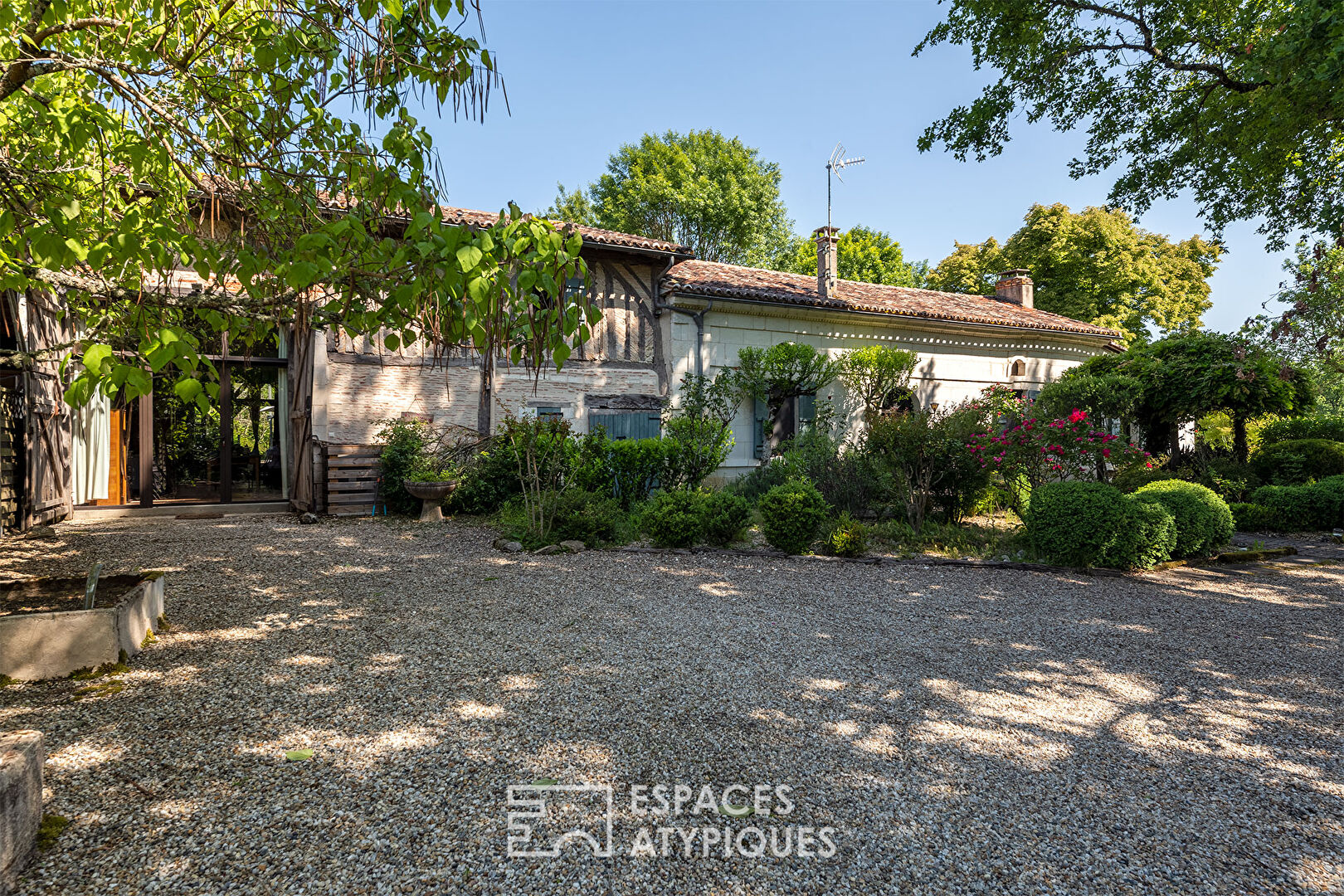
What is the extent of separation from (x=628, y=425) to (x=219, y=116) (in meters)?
9.80

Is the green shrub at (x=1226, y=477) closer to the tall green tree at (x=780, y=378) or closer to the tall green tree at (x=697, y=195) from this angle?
the tall green tree at (x=780, y=378)

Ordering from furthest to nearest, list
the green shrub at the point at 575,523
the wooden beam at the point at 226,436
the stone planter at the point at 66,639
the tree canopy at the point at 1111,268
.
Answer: the tree canopy at the point at 1111,268 → the wooden beam at the point at 226,436 → the green shrub at the point at 575,523 → the stone planter at the point at 66,639

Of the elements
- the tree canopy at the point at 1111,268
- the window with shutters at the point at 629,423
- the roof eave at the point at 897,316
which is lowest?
the window with shutters at the point at 629,423

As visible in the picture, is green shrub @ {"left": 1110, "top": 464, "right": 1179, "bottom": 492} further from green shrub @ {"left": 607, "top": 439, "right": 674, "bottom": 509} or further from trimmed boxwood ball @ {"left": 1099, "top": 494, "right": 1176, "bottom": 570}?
green shrub @ {"left": 607, "top": 439, "right": 674, "bottom": 509}

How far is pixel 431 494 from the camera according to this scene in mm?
9836

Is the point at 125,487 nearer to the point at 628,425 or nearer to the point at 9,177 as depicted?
the point at 628,425

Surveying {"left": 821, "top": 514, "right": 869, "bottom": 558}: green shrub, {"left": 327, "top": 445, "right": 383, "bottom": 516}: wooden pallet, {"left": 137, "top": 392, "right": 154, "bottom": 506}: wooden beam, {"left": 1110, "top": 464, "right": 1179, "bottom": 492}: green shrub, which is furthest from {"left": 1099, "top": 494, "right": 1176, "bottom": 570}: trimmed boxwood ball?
{"left": 137, "top": 392, "right": 154, "bottom": 506}: wooden beam

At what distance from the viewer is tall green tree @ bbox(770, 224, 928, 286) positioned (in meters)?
30.2

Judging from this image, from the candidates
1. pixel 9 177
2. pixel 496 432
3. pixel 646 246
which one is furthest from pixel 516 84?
pixel 646 246

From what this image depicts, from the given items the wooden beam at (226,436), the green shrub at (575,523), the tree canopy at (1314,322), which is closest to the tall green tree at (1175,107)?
the tree canopy at (1314,322)

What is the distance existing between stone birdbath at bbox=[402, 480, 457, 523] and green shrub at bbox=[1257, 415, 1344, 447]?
48.8 ft

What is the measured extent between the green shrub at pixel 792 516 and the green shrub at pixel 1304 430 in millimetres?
10802

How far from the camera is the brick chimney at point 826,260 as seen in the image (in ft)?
48.4

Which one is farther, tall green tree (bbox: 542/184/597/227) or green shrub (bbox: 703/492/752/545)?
tall green tree (bbox: 542/184/597/227)
